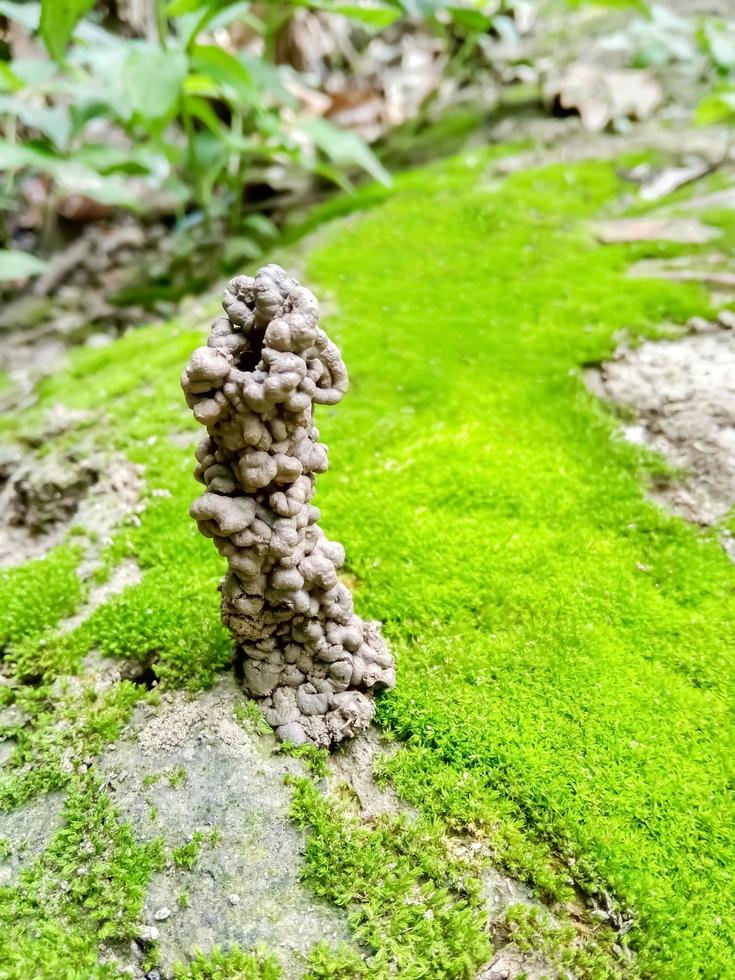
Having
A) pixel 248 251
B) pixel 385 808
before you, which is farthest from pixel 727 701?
pixel 248 251

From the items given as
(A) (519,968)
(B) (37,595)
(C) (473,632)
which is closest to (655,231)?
(C) (473,632)

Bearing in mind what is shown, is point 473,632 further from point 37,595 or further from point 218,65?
point 218,65

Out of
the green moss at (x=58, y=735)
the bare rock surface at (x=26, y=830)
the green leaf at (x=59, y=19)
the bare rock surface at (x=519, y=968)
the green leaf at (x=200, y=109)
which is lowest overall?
the bare rock surface at (x=519, y=968)

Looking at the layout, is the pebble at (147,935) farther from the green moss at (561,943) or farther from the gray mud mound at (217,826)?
the green moss at (561,943)

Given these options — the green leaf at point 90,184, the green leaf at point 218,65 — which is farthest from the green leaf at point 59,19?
the green leaf at point 90,184

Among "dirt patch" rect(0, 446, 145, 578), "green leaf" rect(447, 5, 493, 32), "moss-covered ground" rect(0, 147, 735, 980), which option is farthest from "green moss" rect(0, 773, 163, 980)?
"green leaf" rect(447, 5, 493, 32)
